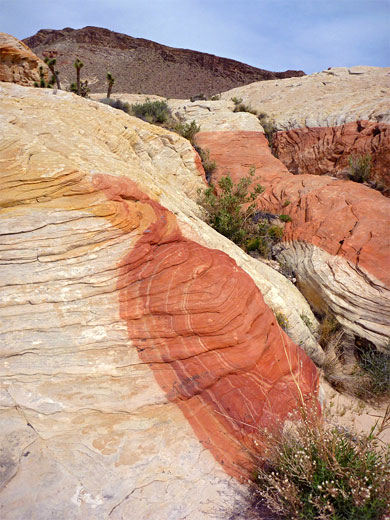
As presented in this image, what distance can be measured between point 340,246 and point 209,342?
12.5ft

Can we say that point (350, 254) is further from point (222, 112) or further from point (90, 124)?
point (222, 112)

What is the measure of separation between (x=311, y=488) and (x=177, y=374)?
155cm

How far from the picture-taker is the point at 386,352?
463cm

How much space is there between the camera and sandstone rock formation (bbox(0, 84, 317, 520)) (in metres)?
2.65

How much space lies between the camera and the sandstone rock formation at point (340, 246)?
5121mm

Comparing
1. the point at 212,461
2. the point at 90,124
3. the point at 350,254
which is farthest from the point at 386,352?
the point at 90,124

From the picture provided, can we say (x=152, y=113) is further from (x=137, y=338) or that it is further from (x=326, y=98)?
(x=137, y=338)

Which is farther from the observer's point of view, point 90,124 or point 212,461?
point 90,124

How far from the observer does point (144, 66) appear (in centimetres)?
5303

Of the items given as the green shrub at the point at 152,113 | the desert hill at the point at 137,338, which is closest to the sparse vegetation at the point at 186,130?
the green shrub at the point at 152,113

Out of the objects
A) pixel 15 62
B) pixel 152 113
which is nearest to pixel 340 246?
pixel 152 113

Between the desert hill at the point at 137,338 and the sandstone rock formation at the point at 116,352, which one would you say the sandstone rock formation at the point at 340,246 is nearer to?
the desert hill at the point at 137,338

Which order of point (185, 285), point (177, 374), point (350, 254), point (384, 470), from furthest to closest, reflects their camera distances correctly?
point (350, 254) → point (185, 285) → point (177, 374) → point (384, 470)

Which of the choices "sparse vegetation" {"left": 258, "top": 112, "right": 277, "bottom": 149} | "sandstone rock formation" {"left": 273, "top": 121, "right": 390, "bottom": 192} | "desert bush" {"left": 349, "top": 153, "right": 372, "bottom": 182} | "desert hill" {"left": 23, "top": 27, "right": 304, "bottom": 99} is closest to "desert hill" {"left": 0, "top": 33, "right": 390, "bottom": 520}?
"desert bush" {"left": 349, "top": 153, "right": 372, "bottom": 182}
